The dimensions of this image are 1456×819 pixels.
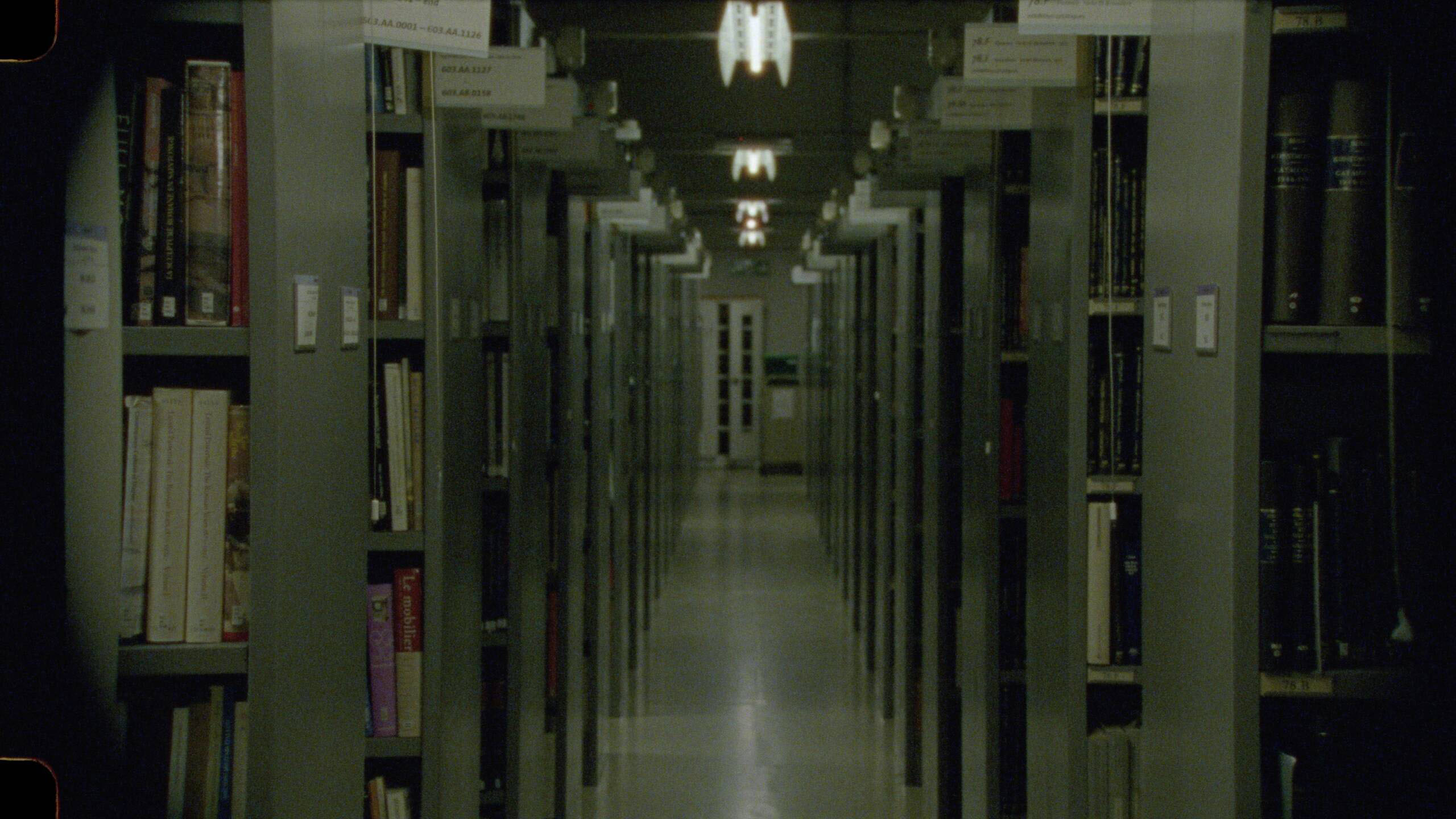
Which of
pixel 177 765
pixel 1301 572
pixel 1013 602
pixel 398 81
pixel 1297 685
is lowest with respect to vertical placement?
pixel 1013 602

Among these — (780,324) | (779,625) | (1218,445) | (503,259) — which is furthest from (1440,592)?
(780,324)

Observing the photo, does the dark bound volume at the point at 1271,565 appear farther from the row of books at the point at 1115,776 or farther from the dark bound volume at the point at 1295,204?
the row of books at the point at 1115,776

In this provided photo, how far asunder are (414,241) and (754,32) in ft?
8.53

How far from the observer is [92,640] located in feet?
4.83

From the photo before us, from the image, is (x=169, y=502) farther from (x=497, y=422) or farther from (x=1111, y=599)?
(x=1111, y=599)

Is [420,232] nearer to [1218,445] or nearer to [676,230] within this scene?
[1218,445]

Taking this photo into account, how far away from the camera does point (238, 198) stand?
1654 mm

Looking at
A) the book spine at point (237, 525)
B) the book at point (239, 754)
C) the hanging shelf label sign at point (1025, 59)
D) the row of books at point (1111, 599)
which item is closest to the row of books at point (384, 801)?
the book at point (239, 754)

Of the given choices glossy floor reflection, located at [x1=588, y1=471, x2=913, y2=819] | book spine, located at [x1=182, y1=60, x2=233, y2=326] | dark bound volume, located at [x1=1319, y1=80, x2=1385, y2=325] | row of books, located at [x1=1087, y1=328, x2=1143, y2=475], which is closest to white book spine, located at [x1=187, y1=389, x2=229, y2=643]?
book spine, located at [x1=182, y1=60, x2=233, y2=326]

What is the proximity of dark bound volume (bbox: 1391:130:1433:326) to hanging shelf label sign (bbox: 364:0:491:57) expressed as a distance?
149cm

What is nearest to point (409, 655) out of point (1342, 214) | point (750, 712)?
point (1342, 214)

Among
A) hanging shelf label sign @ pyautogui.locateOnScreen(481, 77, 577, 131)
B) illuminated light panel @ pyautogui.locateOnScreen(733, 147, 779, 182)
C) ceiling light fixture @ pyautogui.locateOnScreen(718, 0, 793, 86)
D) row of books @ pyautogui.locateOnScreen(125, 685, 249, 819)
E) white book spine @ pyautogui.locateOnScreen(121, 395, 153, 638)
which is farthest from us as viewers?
illuminated light panel @ pyautogui.locateOnScreen(733, 147, 779, 182)

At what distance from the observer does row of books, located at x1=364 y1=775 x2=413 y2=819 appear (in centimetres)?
271

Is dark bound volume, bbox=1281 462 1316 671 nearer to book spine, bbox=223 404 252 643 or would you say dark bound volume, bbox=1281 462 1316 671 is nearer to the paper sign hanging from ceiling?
the paper sign hanging from ceiling
